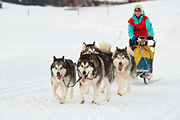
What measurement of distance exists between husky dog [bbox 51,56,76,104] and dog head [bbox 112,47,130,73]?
1069 mm

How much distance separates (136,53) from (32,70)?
347 cm

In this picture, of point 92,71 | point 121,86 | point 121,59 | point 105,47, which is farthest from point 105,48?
point 92,71

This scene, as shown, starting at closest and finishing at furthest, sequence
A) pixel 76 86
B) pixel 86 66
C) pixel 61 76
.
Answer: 1. pixel 86 66
2. pixel 61 76
3. pixel 76 86

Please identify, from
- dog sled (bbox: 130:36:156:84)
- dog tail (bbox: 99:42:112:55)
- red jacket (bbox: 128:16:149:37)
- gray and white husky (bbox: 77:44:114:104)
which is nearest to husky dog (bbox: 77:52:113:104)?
gray and white husky (bbox: 77:44:114:104)

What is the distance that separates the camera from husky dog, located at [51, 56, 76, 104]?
4.53m

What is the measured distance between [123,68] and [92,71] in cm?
137

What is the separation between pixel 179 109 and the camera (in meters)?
4.24

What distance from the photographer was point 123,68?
5688 mm

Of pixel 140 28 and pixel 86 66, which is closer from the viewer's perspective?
pixel 86 66

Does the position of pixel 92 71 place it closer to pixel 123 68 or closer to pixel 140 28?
pixel 123 68

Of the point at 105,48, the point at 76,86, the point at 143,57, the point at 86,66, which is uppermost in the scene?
the point at 105,48

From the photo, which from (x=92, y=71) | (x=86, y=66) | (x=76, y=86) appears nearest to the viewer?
(x=86, y=66)

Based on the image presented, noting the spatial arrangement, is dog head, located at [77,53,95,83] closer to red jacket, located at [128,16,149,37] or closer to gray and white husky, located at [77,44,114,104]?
gray and white husky, located at [77,44,114,104]

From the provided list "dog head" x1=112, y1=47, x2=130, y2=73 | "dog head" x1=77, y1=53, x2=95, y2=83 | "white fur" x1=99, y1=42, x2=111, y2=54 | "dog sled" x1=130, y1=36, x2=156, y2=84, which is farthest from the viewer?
"dog sled" x1=130, y1=36, x2=156, y2=84
